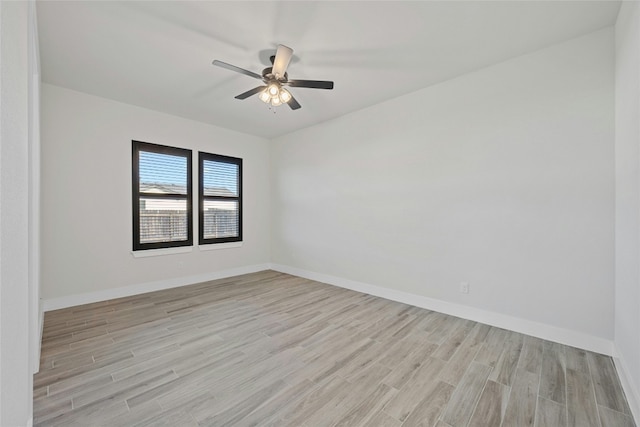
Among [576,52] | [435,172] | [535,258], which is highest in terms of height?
[576,52]

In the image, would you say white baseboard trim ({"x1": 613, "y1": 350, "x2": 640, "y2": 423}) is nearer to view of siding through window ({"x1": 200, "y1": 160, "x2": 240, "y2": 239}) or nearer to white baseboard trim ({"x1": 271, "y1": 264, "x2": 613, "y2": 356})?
white baseboard trim ({"x1": 271, "y1": 264, "x2": 613, "y2": 356})

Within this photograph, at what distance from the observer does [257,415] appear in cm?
159

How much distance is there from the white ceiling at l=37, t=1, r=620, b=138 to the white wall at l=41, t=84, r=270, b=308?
40cm

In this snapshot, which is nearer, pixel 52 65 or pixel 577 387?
pixel 577 387

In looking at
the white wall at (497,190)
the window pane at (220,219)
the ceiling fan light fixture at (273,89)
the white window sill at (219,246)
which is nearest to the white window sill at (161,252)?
the white window sill at (219,246)

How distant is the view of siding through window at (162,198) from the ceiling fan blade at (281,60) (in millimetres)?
2740

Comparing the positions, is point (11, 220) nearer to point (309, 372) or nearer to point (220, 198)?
point (309, 372)

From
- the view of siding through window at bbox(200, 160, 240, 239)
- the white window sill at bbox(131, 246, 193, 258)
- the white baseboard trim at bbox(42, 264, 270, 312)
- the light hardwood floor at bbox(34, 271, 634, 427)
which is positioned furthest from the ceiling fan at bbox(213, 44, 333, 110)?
the white baseboard trim at bbox(42, 264, 270, 312)

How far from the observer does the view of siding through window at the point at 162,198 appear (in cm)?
400

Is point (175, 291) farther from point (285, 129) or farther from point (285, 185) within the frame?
point (285, 129)

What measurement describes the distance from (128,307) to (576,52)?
5608mm

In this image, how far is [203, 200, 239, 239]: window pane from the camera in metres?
Answer: 4.71

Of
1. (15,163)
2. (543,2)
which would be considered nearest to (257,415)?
(15,163)

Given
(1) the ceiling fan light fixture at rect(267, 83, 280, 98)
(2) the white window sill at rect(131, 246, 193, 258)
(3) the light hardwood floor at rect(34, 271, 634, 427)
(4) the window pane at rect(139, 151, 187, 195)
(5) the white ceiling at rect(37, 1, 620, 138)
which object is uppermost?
(5) the white ceiling at rect(37, 1, 620, 138)
